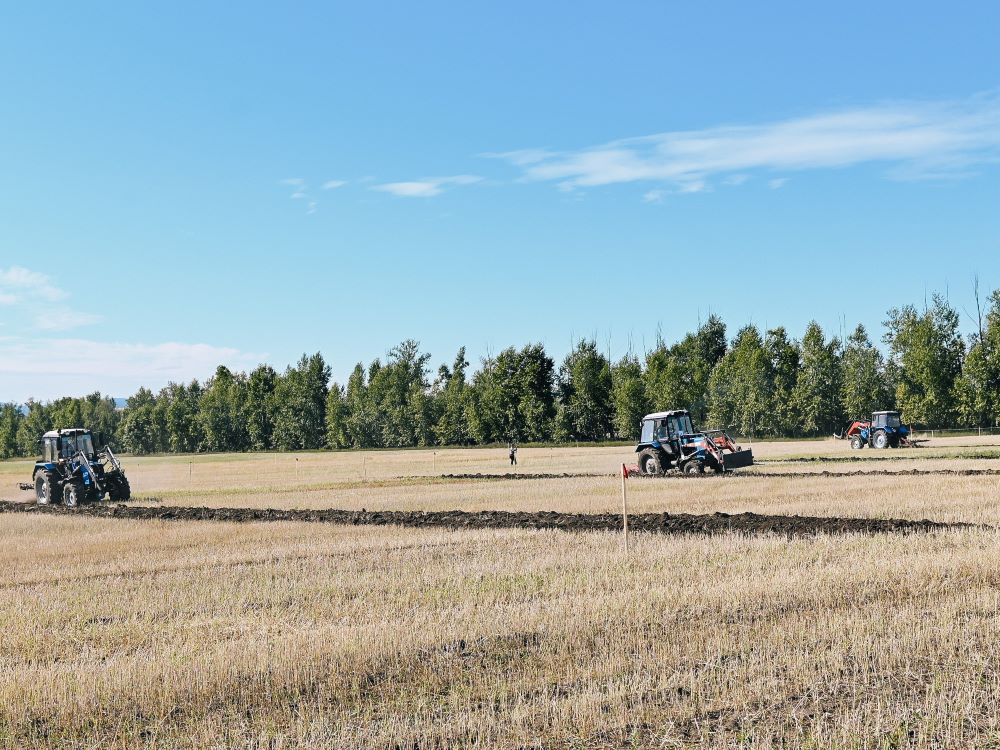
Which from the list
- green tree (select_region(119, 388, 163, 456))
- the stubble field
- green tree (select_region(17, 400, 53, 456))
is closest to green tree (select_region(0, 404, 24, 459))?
green tree (select_region(17, 400, 53, 456))

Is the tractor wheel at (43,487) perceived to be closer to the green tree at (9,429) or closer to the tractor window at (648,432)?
the tractor window at (648,432)

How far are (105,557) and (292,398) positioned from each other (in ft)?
401

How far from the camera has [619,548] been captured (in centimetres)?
1741

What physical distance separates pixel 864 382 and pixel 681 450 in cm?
6551

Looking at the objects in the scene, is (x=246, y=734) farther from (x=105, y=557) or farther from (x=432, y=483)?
(x=432, y=483)

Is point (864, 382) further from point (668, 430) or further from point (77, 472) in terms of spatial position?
point (77, 472)

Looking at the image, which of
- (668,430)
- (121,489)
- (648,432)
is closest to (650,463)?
(648,432)

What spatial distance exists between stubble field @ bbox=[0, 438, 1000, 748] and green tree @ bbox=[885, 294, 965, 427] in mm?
80698

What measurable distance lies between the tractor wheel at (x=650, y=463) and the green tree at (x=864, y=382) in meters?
63.8

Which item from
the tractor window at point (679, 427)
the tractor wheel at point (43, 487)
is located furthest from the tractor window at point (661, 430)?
the tractor wheel at point (43, 487)

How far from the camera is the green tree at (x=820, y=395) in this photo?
332ft

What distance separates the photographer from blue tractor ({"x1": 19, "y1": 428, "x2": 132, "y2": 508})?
3262 cm

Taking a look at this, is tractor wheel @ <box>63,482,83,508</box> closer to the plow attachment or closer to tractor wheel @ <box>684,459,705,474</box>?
Answer: tractor wheel @ <box>684,459,705,474</box>

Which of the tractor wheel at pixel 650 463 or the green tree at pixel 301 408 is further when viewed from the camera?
the green tree at pixel 301 408
